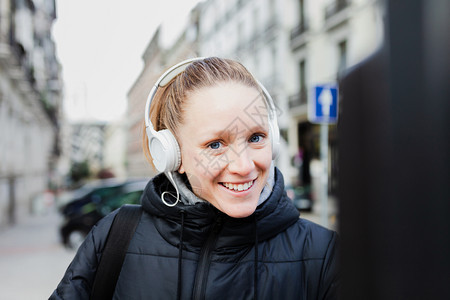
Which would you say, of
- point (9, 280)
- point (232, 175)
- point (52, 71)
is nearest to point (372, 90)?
point (232, 175)

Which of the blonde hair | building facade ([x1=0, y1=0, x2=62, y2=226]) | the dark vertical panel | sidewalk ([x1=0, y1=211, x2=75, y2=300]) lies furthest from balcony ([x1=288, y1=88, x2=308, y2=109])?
the dark vertical panel

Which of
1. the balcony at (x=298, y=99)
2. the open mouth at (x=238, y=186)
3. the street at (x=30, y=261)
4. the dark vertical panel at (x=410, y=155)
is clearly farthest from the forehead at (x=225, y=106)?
the balcony at (x=298, y=99)

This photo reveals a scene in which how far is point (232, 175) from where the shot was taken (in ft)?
3.09

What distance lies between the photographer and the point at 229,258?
101 centimetres

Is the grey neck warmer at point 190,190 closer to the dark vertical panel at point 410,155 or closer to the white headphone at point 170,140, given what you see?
the white headphone at point 170,140

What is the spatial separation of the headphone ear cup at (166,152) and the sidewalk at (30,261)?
13.6ft

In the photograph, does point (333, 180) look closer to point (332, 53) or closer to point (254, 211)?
point (254, 211)

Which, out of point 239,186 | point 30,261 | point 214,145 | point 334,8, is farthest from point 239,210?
point 334,8

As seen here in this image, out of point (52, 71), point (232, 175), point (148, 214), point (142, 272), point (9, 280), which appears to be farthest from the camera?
point (52, 71)

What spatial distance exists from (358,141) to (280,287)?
0.74 meters

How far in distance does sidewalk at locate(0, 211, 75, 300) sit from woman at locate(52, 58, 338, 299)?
4.05 m

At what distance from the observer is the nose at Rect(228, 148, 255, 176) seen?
921mm

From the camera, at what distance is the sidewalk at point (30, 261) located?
506cm

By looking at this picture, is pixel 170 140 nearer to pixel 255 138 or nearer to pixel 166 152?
pixel 166 152
